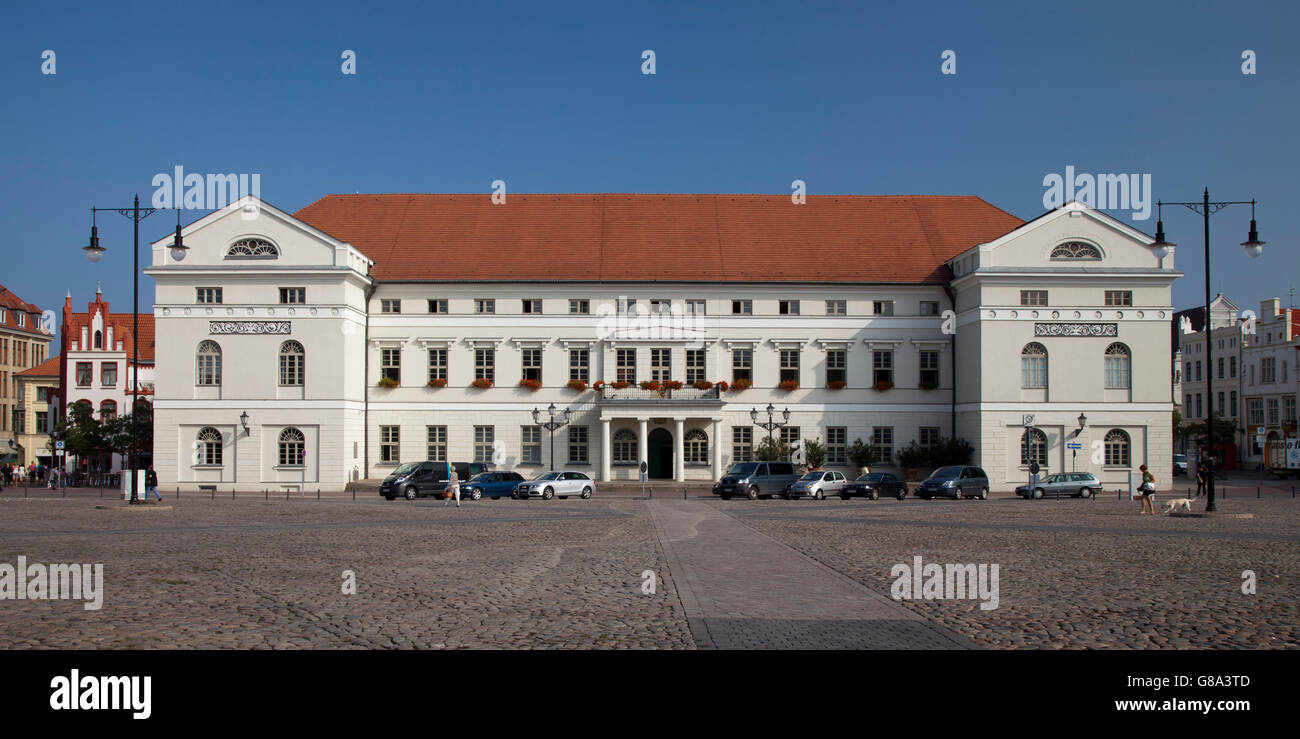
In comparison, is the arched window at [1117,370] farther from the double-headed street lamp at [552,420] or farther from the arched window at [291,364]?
the arched window at [291,364]

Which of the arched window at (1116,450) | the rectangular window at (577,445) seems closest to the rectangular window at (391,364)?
the rectangular window at (577,445)

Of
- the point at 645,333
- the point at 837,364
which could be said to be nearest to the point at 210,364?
the point at 645,333

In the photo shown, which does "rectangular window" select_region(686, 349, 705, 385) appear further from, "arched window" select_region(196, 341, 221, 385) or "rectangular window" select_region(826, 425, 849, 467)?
"arched window" select_region(196, 341, 221, 385)

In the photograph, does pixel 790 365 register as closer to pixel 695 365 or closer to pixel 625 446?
pixel 695 365

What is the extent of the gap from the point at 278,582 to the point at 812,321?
41391 millimetres

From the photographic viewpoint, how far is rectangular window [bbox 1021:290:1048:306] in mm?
49688

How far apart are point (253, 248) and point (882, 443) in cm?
3195

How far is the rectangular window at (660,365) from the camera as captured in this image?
2112 inches

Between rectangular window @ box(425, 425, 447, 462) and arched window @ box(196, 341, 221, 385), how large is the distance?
33.3 feet

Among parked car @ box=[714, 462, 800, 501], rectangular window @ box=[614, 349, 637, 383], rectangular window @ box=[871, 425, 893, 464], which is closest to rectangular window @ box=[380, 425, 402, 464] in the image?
rectangular window @ box=[614, 349, 637, 383]

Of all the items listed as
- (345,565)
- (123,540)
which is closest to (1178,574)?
(345,565)
